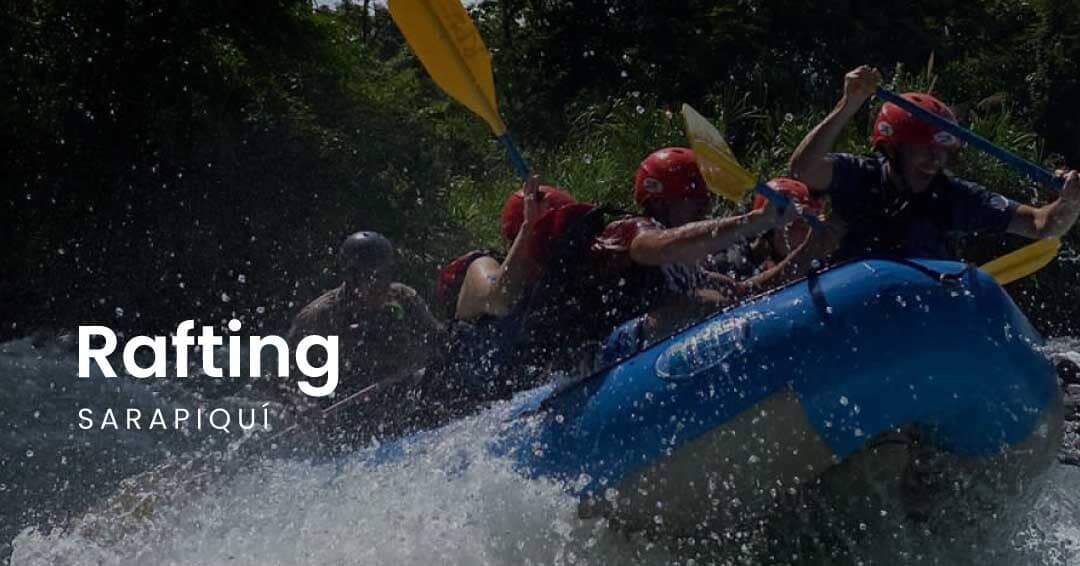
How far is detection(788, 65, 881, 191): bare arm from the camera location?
14.7ft

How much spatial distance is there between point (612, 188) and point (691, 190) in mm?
6138

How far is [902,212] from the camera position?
4.76 m

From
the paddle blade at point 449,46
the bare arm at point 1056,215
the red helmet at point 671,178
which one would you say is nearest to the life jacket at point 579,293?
the red helmet at point 671,178

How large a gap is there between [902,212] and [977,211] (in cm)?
26

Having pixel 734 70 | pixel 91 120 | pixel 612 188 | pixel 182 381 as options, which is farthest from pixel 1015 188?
pixel 91 120

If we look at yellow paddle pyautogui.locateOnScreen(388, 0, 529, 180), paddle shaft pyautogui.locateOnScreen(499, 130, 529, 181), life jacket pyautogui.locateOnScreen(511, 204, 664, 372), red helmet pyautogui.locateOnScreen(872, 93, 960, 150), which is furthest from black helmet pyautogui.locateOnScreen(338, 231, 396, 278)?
red helmet pyautogui.locateOnScreen(872, 93, 960, 150)

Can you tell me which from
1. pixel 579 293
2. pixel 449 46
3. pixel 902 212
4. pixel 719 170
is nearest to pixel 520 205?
pixel 579 293

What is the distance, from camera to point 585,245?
4832 millimetres

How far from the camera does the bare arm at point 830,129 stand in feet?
14.7

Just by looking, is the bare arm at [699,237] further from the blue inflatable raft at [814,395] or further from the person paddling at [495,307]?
the person paddling at [495,307]

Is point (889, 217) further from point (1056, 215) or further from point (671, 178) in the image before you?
point (671, 178)

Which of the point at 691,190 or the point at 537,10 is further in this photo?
the point at 537,10


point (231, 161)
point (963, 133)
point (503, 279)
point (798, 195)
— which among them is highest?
point (963, 133)

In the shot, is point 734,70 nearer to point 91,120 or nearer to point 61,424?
point 91,120
